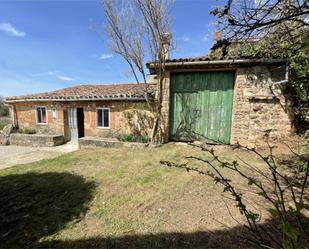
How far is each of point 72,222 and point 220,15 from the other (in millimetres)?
3842

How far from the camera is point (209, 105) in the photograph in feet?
27.3

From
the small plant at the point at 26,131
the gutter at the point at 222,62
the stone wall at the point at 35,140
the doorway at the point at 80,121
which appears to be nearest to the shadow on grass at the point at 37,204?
the gutter at the point at 222,62

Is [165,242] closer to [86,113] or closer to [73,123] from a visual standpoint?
[86,113]

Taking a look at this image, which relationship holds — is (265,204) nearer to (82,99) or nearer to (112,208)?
(112,208)

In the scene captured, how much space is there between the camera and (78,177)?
5.49 meters

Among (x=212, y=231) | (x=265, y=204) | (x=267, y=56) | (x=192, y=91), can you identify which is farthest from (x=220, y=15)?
(x=192, y=91)

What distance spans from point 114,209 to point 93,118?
8.05 m

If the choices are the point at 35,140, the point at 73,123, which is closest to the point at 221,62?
the point at 73,123

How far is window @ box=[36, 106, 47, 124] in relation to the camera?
12.7 meters

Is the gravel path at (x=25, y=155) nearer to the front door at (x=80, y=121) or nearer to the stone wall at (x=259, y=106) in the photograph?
the front door at (x=80, y=121)

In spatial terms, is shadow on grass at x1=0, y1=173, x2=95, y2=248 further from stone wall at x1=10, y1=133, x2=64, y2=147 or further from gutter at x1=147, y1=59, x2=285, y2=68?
stone wall at x1=10, y1=133, x2=64, y2=147

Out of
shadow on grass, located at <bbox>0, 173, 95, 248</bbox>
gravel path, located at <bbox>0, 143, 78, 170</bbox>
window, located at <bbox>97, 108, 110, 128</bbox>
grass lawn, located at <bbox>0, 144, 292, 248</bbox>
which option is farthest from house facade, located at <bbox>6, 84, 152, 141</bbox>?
shadow on grass, located at <bbox>0, 173, 95, 248</bbox>

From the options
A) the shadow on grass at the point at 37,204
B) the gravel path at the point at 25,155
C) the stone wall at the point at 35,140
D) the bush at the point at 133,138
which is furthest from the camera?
the stone wall at the point at 35,140

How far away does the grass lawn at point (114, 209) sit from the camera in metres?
2.90
